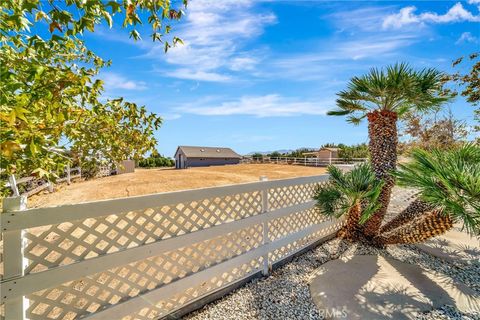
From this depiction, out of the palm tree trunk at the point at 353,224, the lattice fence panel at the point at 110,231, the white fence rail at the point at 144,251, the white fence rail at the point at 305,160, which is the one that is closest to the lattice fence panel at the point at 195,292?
the white fence rail at the point at 144,251

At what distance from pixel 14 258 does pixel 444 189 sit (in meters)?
3.98

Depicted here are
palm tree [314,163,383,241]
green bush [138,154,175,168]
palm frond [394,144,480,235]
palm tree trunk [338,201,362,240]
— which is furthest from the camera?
green bush [138,154,175,168]

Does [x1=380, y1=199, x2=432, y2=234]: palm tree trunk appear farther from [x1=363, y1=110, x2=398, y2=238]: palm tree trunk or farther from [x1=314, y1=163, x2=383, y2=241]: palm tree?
[x1=314, y1=163, x2=383, y2=241]: palm tree

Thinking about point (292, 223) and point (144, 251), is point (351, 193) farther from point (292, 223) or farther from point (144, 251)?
point (144, 251)

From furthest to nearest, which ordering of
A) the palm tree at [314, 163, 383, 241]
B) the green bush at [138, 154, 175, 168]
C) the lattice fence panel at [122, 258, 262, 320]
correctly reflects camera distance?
the green bush at [138, 154, 175, 168] < the palm tree at [314, 163, 383, 241] < the lattice fence panel at [122, 258, 262, 320]

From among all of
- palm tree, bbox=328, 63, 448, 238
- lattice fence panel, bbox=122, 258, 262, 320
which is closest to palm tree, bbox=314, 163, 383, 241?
palm tree, bbox=328, 63, 448, 238

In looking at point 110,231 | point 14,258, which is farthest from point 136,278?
point 14,258

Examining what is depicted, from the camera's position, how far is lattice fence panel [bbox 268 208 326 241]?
159 inches

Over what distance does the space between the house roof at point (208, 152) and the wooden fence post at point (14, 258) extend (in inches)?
1203

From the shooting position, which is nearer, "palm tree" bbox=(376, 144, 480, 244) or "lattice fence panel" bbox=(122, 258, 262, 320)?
"palm tree" bbox=(376, 144, 480, 244)

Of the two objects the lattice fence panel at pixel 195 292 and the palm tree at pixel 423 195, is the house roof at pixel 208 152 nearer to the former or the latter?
the palm tree at pixel 423 195

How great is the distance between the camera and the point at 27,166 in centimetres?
226

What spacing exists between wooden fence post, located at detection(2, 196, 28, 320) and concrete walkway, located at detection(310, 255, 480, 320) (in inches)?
113

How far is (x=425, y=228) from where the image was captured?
3.52m
